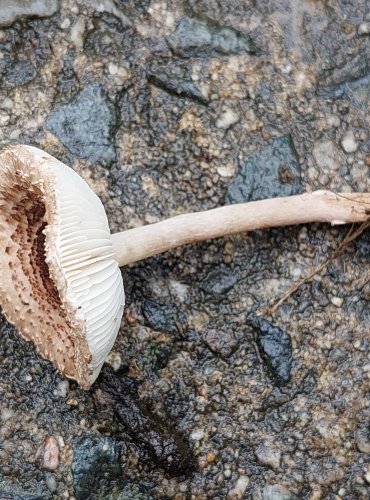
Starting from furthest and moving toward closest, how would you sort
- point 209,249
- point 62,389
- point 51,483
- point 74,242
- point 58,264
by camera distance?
point 209,249, point 62,389, point 51,483, point 74,242, point 58,264

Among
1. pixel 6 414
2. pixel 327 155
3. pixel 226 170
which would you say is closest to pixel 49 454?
pixel 6 414

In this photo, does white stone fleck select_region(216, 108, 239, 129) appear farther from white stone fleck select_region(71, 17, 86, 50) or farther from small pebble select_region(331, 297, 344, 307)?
small pebble select_region(331, 297, 344, 307)

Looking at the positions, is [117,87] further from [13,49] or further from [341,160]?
[341,160]

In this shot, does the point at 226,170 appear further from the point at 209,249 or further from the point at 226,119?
the point at 209,249

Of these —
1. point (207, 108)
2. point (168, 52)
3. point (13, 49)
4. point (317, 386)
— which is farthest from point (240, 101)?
point (317, 386)

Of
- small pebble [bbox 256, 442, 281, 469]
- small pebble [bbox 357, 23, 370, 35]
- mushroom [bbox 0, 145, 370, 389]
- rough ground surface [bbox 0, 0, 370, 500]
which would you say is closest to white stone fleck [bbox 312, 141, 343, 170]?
rough ground surface [bbox 0, 0, 370, 500]

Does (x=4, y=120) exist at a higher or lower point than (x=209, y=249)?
higher

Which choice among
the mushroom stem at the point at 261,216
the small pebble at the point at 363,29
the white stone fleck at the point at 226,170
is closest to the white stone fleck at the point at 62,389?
the mushroom stem at the point at 261,216
